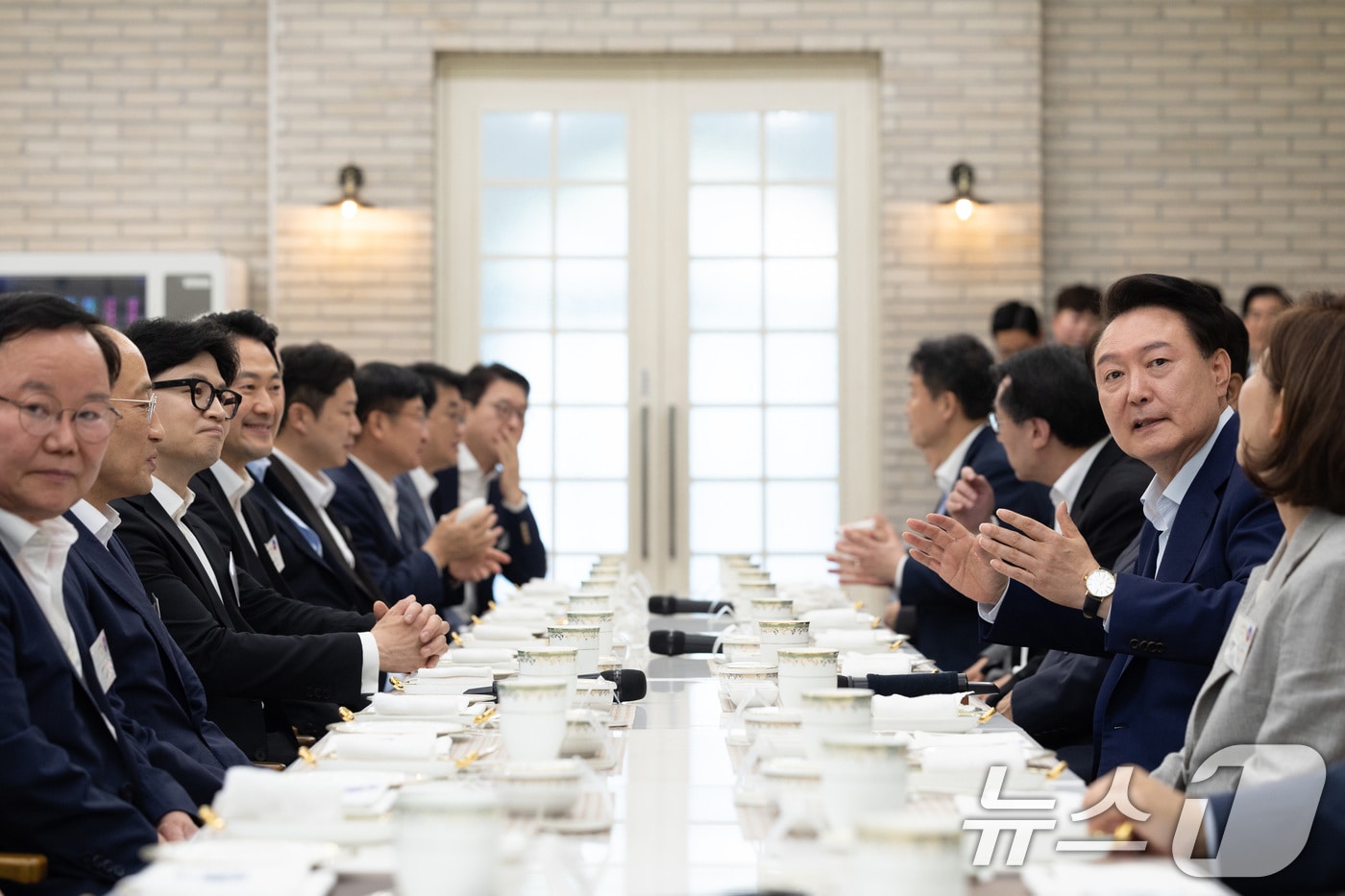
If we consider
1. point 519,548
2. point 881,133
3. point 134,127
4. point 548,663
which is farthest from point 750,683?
point 134,127

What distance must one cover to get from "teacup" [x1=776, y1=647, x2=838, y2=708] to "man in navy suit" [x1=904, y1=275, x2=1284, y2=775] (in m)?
0.43

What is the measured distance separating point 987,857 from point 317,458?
126 inches

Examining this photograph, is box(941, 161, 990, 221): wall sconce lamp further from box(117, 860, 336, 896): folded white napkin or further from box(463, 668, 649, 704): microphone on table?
box(117, 860, 336, 896): folded white napkin

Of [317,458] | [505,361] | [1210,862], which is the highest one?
[505,361]

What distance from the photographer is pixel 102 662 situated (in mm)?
2318

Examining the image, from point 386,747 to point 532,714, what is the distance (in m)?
0.27

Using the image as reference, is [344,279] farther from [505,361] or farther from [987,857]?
[987,857]

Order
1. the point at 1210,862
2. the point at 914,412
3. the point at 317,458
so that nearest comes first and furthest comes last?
the point at 1210,862 → the point at 317,458 → the point at 914,412

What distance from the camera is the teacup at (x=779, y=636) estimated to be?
280cm

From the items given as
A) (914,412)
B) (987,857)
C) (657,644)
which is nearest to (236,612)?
(657,644)

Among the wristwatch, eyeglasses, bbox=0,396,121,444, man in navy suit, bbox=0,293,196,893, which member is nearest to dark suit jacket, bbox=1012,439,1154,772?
the wristwatch

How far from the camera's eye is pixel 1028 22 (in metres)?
→ 7.25

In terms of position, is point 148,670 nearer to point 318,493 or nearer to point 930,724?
point 930,724

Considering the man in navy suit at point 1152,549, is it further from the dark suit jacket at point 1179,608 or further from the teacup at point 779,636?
the teacup at point 779,636
